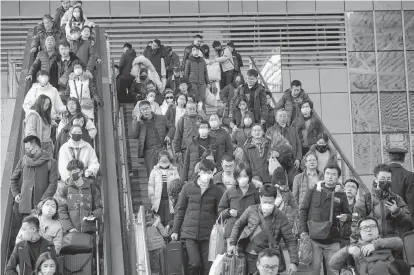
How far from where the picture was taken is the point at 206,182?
50.0 ft

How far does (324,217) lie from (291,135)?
15.3 ft

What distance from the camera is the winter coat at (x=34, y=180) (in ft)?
50.4

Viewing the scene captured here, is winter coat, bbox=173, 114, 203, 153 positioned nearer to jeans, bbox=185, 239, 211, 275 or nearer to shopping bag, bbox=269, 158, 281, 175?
shopping bag, bbox=269, 158, 281, 175

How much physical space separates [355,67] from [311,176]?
14.8m

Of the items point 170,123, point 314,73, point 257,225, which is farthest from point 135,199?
point 314,73

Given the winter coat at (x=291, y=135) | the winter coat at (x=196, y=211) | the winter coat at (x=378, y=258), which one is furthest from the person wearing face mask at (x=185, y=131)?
the winter coat at (x=378, y=258)

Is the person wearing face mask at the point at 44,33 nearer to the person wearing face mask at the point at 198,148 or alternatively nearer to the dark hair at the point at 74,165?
the person wearing face mask at the point at 198,148

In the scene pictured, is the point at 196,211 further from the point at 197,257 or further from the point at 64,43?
the point at 64,43

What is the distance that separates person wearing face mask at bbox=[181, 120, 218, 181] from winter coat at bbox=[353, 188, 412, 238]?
11.2 feet

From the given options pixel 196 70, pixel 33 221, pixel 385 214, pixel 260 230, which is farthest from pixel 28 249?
pixel 196 70

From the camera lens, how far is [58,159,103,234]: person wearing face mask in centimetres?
1466

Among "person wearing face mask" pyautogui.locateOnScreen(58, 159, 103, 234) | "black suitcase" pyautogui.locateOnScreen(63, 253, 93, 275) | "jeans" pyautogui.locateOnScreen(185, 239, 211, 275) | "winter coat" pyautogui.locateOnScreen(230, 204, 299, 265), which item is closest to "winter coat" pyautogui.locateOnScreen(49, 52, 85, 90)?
"person wearing face mask" pyautogui.locateOnScreen(58, 159, 103, 234)

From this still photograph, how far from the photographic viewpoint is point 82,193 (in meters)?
15.0

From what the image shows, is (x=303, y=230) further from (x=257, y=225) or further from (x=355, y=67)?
(x=355, y=67)
